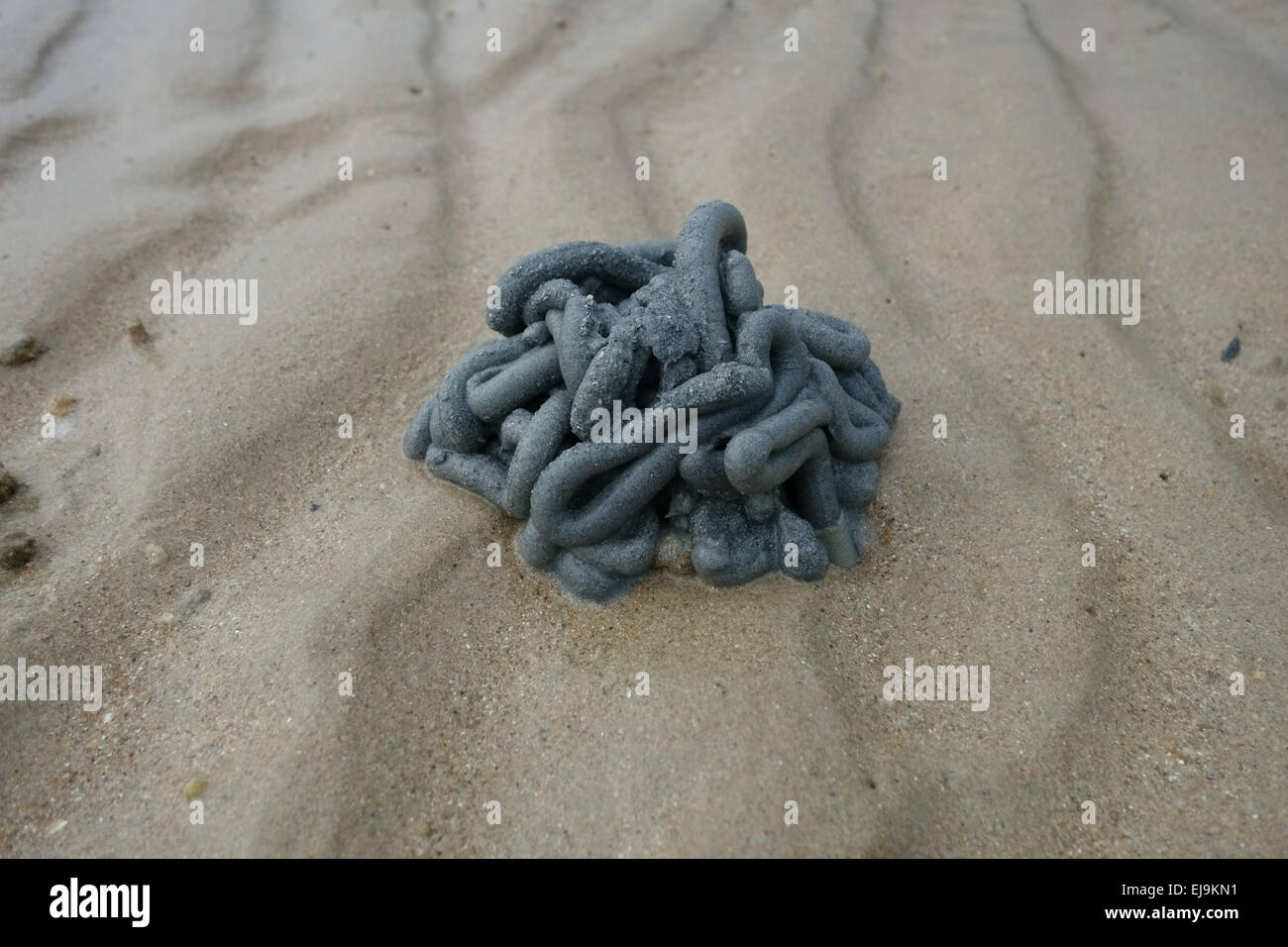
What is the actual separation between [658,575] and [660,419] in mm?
545

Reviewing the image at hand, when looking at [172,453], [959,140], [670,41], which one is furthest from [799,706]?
[670,41]

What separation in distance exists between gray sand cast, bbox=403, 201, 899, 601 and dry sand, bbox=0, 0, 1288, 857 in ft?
0.52

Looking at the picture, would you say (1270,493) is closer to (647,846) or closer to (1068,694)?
(1068,694)

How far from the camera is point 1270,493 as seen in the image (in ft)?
9.75

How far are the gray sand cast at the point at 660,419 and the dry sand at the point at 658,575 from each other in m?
0.16

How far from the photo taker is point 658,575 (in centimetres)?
257

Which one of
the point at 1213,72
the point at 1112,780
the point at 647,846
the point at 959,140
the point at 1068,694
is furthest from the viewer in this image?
the point at 1213,72

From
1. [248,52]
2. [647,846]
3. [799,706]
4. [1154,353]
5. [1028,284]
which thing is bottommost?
[647,846]

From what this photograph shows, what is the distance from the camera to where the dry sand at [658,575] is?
7.12ft

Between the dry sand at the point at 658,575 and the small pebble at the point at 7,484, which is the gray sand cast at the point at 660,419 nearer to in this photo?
the dry sand at the point at 658,575

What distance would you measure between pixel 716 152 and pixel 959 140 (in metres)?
1.33

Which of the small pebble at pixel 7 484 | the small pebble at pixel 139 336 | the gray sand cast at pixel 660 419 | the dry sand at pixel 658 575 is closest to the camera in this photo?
the dry sand at pixel 658 575

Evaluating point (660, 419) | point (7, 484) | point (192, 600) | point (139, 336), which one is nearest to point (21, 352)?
point (139, 336)

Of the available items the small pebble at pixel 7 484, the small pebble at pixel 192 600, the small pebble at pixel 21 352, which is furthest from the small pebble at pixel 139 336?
the small pebble at pixel 192 600
